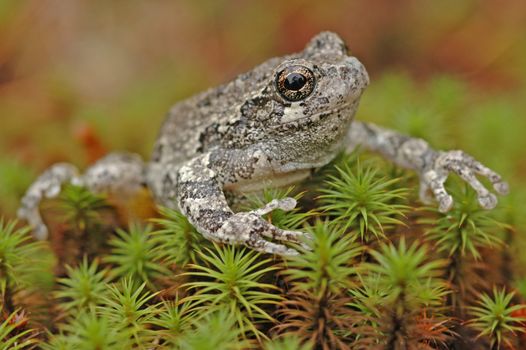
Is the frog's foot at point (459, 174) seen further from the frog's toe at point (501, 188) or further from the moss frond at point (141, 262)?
the moss frond at point (141, 262)

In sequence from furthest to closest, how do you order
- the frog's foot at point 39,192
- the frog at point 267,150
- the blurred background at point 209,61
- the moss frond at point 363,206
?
the blurred background at point 209,61, the frog's foot at point 39,192, the frog at point 267,150, the moss frond at point 363,206

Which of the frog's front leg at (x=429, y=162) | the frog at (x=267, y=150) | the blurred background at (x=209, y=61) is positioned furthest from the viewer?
the blurred background at (x=209, y=61)

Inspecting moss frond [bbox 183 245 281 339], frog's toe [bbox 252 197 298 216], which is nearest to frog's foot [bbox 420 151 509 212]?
frog's toe [bbox 252 197 298 216]

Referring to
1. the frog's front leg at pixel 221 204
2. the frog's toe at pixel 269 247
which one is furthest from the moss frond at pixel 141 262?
the frog's toe at pixel 269 247

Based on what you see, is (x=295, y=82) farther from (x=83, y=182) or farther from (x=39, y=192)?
(x=39, y=192)

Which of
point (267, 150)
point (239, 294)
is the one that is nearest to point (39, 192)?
point (267, 150)

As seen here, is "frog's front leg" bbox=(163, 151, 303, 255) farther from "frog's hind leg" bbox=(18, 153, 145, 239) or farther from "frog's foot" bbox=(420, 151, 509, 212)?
"frog's foot" bbox=(420, 151, 509, 212)

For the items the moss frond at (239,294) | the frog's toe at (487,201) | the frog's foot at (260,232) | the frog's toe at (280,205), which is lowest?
the moss frond at (239,294)
